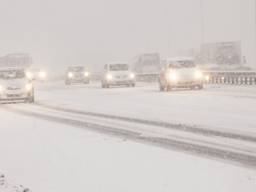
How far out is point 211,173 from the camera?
1003 centimetres

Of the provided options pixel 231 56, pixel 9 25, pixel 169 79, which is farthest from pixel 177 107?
pixel 9 25

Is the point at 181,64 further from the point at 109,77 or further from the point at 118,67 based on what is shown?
the point at 118,67

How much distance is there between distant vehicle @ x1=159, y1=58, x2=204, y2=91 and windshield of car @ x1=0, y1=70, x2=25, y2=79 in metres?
7.29

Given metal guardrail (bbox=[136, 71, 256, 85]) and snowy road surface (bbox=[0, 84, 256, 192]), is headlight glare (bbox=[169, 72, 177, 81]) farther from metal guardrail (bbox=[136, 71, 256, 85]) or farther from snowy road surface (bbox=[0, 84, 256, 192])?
snowy road surface (bbox=[0, 84, 256, 192])

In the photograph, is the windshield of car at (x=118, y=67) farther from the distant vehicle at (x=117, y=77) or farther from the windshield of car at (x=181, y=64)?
the windshield of car at (x=181, y=64)

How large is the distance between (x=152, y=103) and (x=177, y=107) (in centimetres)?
291

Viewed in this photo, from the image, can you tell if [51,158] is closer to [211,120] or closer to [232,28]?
[211,120]

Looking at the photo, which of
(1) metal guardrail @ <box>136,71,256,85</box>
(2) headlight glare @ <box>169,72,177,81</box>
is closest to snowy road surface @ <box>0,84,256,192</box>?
(2) headlight glare @ <box>169,72,177,81</box>

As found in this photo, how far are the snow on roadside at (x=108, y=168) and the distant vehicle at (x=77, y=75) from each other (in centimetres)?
4279

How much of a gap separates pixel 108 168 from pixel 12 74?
76.7 feet

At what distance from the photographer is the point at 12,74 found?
A: 3362cm

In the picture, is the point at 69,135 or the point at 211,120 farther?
the point at 211,120

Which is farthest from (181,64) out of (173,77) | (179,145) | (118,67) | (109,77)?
(179,145)

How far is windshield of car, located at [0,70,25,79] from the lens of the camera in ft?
109
